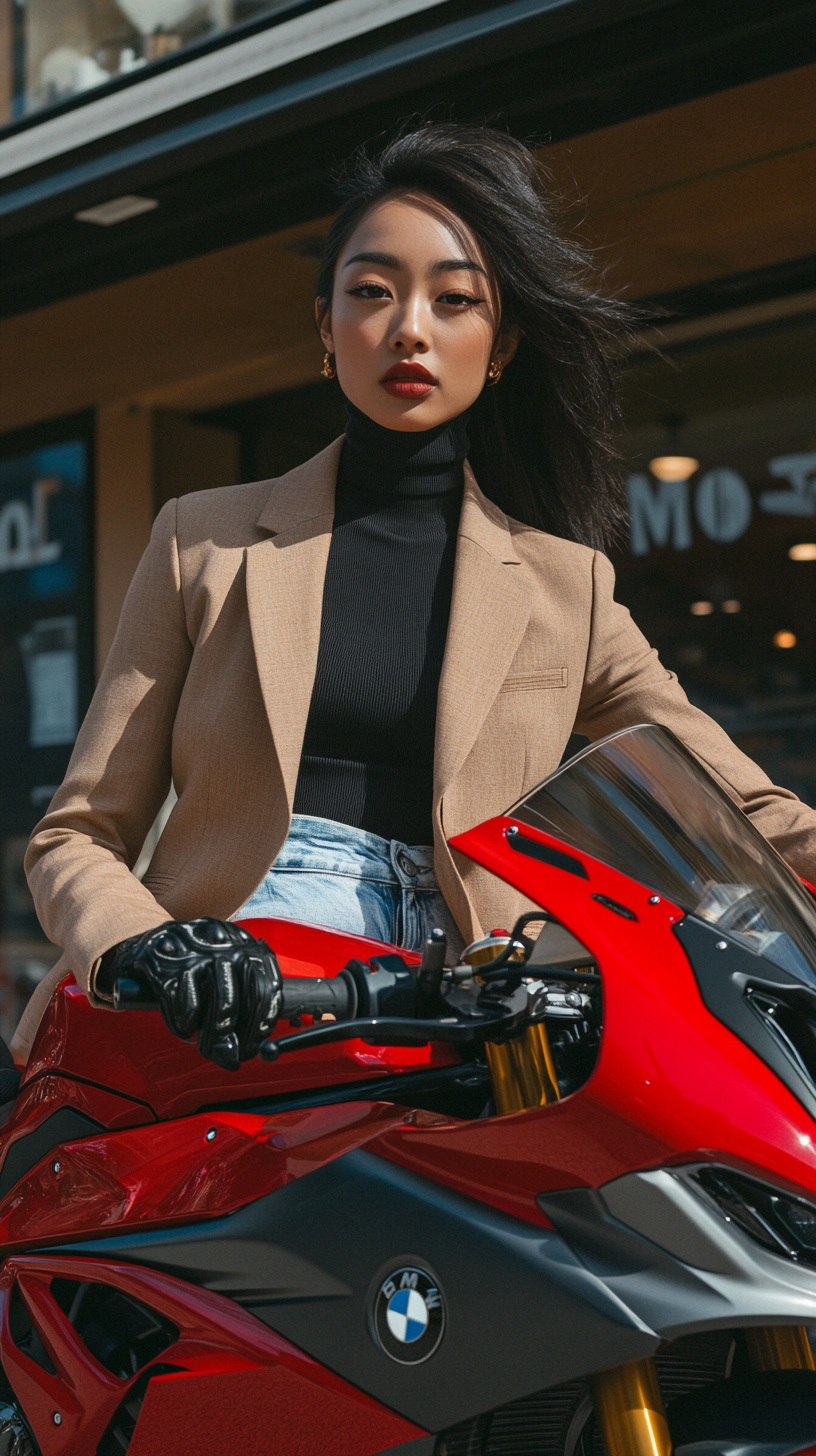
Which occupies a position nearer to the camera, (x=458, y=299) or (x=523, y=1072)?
(x=523, y=1072)

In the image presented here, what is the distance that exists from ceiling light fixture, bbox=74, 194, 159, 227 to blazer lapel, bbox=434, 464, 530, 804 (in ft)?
10.3

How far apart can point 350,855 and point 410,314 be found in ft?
2.30

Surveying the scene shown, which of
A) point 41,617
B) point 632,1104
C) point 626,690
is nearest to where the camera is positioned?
point 632,1104

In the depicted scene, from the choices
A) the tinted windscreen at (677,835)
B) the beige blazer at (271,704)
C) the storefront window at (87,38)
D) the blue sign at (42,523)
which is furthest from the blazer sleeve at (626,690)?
the blue sign at (42,523)

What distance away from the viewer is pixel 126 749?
185cm

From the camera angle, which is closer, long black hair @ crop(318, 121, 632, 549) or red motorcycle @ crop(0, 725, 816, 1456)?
red motorcycle @ crop(0, 725, 816, 1456)

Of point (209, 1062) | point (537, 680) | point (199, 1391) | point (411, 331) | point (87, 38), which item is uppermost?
point (87, 38)

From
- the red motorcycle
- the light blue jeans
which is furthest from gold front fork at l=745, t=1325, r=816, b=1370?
the light blue jeans

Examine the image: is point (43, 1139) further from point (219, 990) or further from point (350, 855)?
point (219, 990)

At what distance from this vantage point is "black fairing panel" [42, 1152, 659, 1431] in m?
1.11

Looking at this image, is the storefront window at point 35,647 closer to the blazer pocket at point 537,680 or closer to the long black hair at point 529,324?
the long black hair at point 529,324

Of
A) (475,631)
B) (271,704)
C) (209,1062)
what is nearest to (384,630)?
(475,631)

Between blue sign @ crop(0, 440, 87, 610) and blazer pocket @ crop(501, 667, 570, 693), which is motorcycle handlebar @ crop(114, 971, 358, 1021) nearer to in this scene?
blazer pocket @ crop(501, 667, 570, 693)

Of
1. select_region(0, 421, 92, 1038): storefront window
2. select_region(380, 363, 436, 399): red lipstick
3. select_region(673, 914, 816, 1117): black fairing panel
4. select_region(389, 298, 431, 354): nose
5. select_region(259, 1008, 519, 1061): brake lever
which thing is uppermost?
select_region(389, 298, 431, 354): nose
